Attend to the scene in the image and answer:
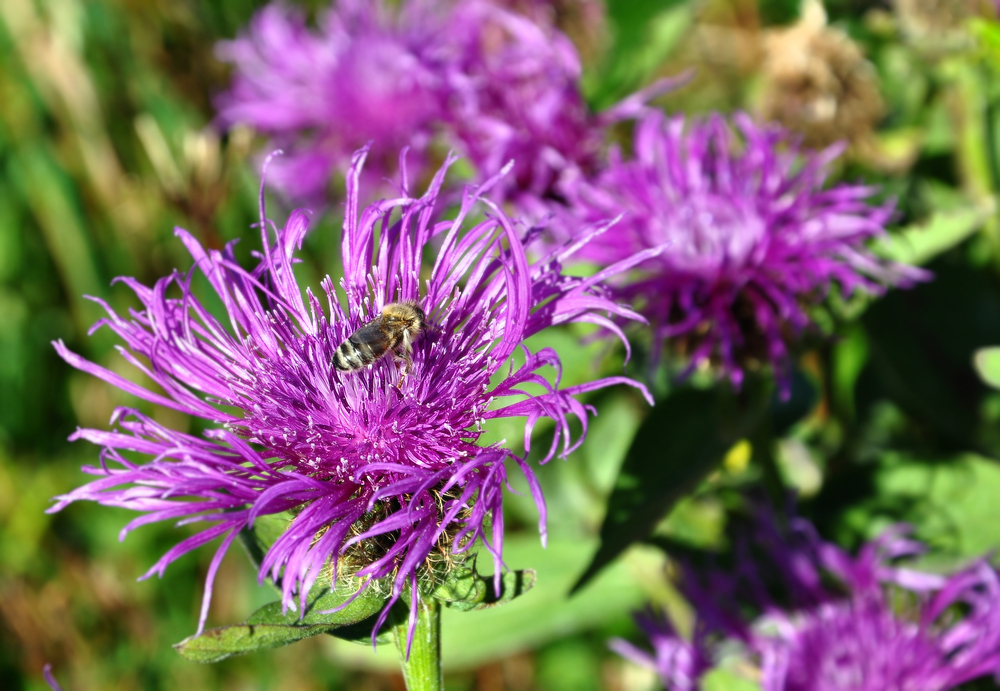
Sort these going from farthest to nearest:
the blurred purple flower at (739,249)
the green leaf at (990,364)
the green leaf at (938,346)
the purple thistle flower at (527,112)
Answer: the purple thistle flower at (527,112)
the green leaf at (938,346)
the blurred purple flower at (739,249)
the green leaf at (990,364)

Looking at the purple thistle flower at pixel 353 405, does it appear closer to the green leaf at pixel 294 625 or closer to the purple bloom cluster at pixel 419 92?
the green leaf at pixel 294 625

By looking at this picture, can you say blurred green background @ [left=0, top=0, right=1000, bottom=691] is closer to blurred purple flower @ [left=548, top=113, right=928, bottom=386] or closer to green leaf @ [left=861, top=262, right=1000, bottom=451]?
green leaf @ [left=861, top=262, right=1000, bottom=451]

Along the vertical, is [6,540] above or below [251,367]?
below

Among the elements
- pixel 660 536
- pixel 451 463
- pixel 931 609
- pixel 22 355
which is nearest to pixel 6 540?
pixel 22 355

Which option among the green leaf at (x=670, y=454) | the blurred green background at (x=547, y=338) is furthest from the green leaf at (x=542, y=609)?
the green leaf at (x=670, y=454)

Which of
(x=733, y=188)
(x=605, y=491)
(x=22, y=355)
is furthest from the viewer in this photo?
(x=22, y=355)

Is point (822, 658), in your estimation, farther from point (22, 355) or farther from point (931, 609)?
point (22, 355)
